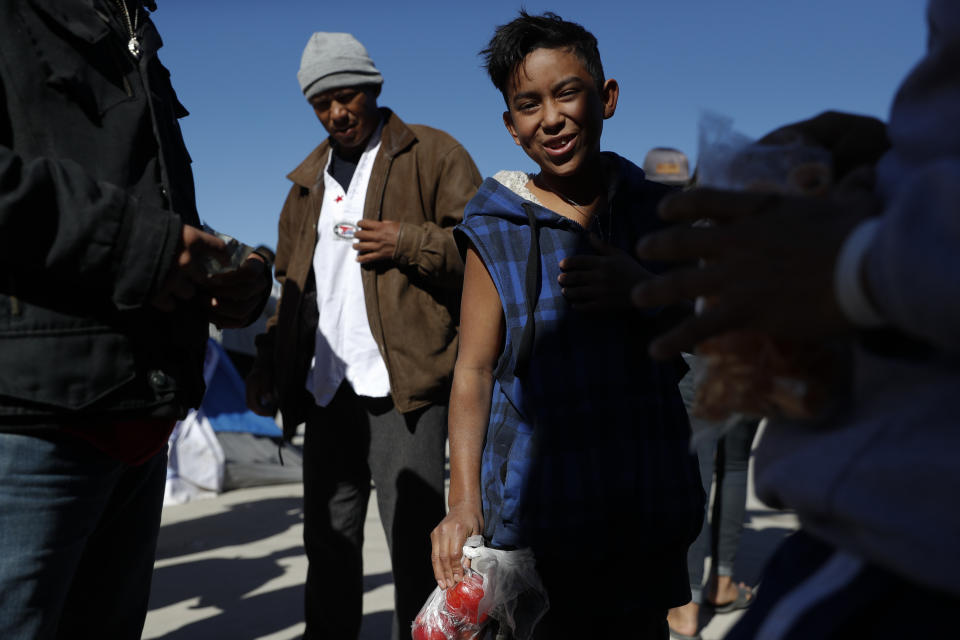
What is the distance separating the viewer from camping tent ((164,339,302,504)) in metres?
6.74

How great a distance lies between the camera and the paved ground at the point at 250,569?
387 centimetres

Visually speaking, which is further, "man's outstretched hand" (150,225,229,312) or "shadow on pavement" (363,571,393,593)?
"shadow on pavement" (363,571,393,593)

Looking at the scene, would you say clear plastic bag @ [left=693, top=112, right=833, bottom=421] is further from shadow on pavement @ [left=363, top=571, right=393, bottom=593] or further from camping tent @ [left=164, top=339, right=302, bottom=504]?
camping tent @ [left=164, top=339, right=302, bottom=504]

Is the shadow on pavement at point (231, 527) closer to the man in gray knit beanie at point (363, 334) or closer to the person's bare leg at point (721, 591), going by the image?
the man in gray knit beanie at point (363, 334)

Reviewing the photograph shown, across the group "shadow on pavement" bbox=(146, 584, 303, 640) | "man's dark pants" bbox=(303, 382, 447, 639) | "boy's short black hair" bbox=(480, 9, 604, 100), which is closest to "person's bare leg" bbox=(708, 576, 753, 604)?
"man's dark pants" bbox=(303, 382, 447, 639)

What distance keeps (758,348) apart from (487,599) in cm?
102

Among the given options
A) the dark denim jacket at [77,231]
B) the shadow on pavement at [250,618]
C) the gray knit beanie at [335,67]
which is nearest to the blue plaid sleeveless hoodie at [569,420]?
the dark denim jacket at [77,231]

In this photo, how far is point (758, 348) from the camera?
0.89 metres

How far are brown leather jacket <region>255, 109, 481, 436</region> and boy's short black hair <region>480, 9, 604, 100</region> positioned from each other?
894 millimetres

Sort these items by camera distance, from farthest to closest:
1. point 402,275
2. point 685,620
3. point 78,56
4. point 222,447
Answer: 1. point 222,447
2. point 685,620
3. point 402,275
4. point 78,56

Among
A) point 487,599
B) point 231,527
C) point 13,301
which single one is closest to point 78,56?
point 13,301

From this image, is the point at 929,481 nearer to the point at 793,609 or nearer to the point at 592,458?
the point at 793,609

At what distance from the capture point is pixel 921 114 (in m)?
0.80

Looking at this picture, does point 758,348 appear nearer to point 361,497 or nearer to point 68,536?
point 68,536
